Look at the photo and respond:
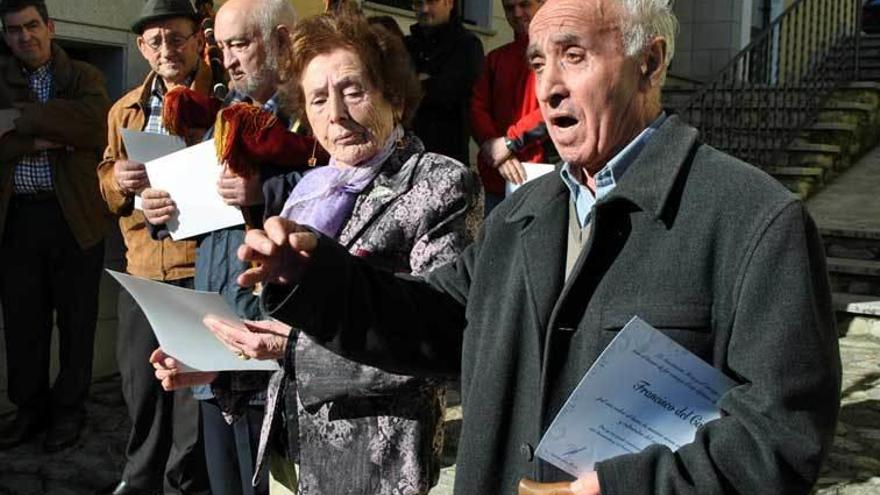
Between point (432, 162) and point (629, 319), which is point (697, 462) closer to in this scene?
point (629, 319)

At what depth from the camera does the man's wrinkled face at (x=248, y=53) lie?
3281 millimetres

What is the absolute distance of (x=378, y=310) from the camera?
6.82 ft

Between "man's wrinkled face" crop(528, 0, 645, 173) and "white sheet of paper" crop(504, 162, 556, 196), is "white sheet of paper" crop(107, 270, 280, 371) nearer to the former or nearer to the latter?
"man's wrinkled face" crop(528, 0, 645, 173)

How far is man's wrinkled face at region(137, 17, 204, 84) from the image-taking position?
4.14 meters

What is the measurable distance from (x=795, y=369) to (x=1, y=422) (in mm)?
5133

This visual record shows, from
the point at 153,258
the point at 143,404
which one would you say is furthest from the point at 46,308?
the point at 153,258

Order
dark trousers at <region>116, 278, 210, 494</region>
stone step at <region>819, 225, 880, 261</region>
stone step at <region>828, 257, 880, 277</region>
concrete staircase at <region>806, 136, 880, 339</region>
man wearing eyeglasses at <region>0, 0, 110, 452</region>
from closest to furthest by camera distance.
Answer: dark trousers at <region>116, 278, 210, 494</region> → man wearing eyeglasses at <region>0, 0, 110, 452</region> → concrete staircase at <region>806, 136, 880, 339</region> → stone step at <region>828, 257, 880, 277</region> → stone step at <region>819, 225, 880, 261</region>

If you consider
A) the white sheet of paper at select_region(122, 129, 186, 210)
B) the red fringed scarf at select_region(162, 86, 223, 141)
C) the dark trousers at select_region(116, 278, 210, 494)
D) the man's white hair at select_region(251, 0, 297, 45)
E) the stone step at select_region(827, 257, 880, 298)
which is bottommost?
the stone step at select_region(827, 257, 880, 298)

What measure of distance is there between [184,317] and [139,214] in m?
2.03

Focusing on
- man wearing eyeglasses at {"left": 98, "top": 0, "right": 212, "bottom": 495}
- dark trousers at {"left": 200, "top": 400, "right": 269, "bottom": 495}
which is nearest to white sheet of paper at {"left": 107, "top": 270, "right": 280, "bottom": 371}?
dark trousers at {"left": 200, "top": 400, "right": 269, "bottom": 495}

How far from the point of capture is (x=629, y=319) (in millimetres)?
1709

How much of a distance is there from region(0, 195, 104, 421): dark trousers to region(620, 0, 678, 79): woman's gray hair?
4.28m

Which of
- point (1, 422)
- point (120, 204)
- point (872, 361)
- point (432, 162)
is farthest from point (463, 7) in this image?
point (432, 162)

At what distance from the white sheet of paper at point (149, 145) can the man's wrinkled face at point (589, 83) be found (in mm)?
2001
